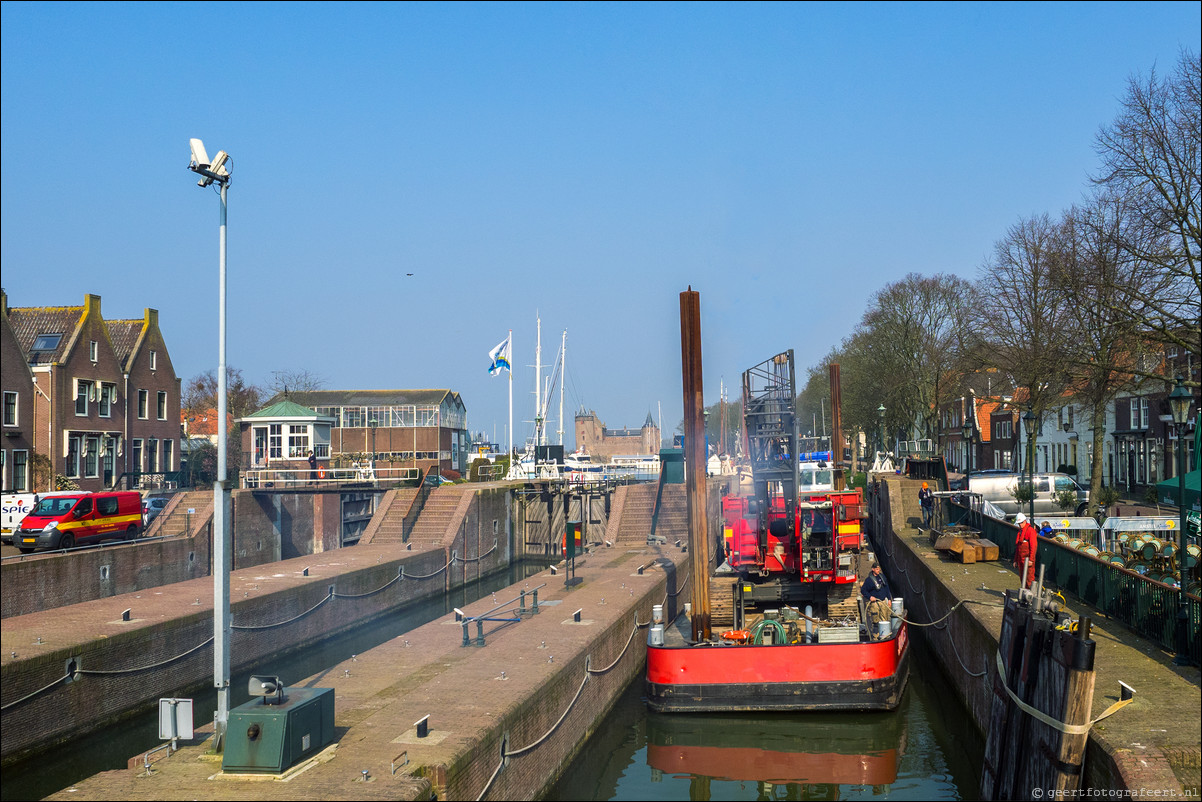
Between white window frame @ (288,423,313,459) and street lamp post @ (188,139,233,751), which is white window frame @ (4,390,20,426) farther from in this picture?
street lamp post @ (188,139,233,751)

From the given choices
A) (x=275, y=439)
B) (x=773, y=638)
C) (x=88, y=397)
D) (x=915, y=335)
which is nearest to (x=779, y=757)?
(x=773, y=638)

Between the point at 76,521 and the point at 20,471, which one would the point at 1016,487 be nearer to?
the point at 76,521

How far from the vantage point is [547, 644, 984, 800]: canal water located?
15.2 metres

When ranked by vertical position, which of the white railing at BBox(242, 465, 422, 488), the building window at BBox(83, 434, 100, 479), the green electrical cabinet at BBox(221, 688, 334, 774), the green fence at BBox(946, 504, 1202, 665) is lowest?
the green electrical cabinet at BBox(221, 688, 334, 774)

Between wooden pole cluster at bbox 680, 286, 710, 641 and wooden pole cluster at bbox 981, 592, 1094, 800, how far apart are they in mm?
6570

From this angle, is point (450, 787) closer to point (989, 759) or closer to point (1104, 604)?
point (989, 759)

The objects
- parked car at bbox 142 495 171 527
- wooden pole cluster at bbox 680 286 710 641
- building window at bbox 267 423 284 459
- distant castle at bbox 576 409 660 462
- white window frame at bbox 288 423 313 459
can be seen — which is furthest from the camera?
distant castle at bbox 576 409 660 462

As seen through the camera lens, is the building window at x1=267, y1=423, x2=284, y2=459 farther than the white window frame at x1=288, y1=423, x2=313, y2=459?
Yes

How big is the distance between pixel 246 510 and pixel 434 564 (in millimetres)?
8612

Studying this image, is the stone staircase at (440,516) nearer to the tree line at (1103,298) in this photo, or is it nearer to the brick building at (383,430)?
the brick building at (383,430)

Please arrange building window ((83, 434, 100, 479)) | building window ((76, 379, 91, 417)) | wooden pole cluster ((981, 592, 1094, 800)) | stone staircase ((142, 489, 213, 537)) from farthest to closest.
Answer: building window ((83, 434, 100, 479)) < building window ((76, 379, 91, 417)) < stone staircase ((142, 489, 213, 537)) < wooden pole cluster ((981, 592, 1094, 800))

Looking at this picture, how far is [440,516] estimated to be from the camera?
39.2 m

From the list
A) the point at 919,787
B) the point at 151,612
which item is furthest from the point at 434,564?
the point at 919,787

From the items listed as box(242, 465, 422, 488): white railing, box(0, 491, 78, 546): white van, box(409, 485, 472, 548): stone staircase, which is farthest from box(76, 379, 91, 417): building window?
box(409, 485, 472, 548): stone staircase
